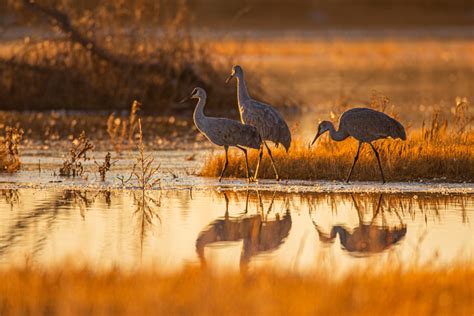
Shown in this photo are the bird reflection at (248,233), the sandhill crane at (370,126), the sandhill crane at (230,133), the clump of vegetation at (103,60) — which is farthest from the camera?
the clump of vegetation at (103,60)

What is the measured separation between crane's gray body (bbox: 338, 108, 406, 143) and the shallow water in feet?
3.58

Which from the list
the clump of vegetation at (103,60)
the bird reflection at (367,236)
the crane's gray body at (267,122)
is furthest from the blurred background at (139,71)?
the bird reflection at (367,236)

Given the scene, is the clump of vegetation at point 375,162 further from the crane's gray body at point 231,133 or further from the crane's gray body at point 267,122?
the crane's gray body at point 231,133

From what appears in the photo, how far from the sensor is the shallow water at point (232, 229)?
10.6 m

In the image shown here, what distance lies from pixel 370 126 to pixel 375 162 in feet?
2.79

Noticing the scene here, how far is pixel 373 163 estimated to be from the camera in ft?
52.9

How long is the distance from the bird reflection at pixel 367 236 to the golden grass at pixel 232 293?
155 centimetres

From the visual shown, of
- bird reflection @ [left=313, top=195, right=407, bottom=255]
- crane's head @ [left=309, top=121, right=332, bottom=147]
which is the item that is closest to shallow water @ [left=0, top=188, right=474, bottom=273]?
bird reflection @ [left=313, top=195, right=407, bottom=255]

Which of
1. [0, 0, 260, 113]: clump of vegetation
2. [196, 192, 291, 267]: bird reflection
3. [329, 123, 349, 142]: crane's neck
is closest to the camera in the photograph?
[196, 192, 291, 267]: bird reflection

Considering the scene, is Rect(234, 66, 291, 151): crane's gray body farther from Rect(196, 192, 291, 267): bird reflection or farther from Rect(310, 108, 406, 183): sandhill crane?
Rect(196, 192, 291, 267): bird reflection

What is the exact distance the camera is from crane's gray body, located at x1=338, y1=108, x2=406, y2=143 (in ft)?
50.5

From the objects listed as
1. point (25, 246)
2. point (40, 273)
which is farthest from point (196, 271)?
point (25, 246)

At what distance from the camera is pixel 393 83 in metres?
41.9

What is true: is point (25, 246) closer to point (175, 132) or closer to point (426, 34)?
point (175, 132)
